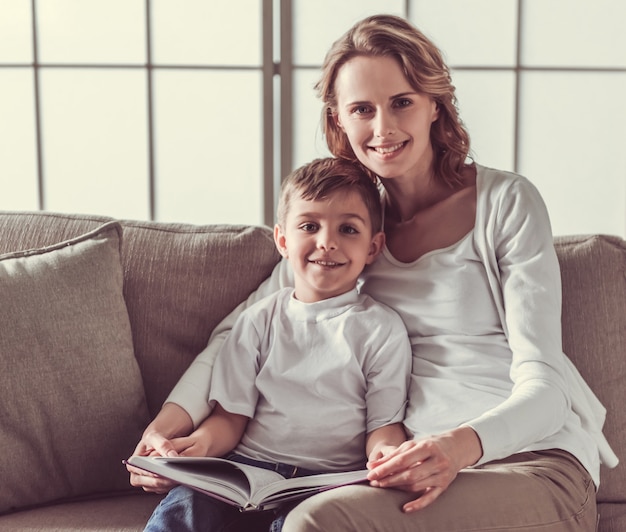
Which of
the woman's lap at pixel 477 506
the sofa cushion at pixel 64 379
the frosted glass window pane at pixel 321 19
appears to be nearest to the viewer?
the woman's lap at pixel 477 506

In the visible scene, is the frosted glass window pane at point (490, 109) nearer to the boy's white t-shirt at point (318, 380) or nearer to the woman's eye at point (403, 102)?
the woman's eye at point (403, 102)

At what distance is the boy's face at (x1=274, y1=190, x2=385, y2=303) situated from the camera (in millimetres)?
1568

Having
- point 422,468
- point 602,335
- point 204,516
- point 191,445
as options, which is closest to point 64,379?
point 191,445

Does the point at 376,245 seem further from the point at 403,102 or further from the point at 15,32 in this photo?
the point at 15,32

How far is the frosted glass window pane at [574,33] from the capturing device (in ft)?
8.24

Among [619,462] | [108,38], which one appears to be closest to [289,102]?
[108,38]

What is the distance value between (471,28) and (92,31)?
122 centimetres

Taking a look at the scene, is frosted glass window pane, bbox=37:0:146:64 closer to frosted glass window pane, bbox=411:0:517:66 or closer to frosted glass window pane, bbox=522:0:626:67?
frosted glass window pane, bbox=411:0:517:66

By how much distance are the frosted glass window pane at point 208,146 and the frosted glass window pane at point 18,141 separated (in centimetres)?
43

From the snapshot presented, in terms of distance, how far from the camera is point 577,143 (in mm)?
2578

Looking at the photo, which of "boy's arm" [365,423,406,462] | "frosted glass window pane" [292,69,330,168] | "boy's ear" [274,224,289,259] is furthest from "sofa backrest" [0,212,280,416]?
"frosted glass window pane" [292,69,330,168]

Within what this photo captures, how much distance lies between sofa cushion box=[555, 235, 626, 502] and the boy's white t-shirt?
36cm

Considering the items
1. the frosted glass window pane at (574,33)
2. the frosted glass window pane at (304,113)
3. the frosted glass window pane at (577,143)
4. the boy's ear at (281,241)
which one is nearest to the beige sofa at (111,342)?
the boy's ear at (281,241)

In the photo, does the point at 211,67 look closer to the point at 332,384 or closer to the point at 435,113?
the point at 435,113
